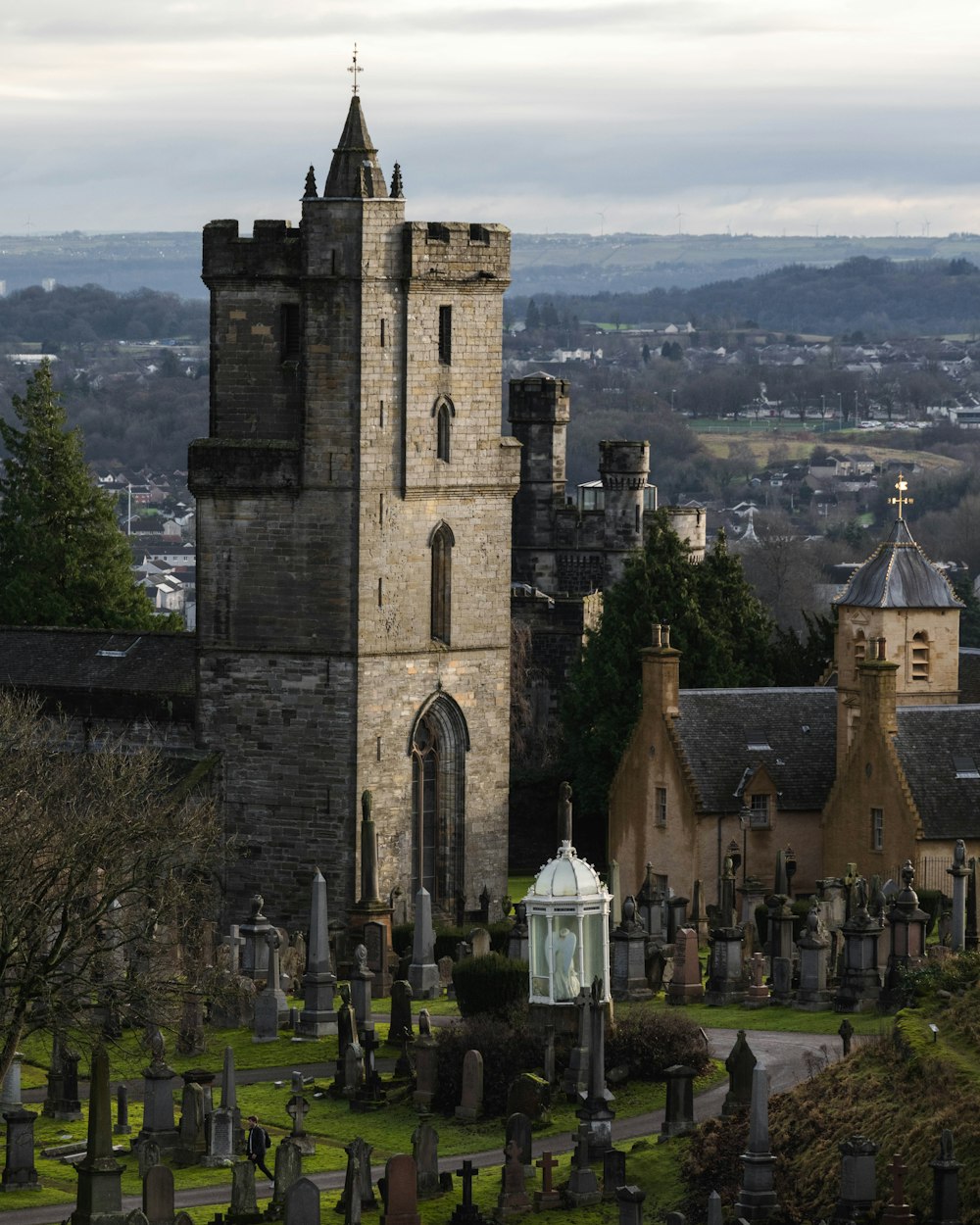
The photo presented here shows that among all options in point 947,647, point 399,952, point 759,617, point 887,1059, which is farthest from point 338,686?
point 887,1059

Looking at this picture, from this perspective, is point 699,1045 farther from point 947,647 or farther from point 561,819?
point 947,647

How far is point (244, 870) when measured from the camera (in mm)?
62875

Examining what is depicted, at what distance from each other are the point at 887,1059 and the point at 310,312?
2449cm

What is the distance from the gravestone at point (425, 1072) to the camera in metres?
45.6

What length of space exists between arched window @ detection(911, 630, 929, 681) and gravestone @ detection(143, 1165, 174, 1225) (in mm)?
30187

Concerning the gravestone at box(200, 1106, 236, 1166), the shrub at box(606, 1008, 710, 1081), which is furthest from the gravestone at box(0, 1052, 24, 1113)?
the shrub at box(606, 1008, 710, 1081)

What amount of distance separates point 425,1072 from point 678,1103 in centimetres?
437

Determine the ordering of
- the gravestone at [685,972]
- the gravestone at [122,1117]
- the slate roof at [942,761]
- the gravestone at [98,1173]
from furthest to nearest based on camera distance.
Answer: the slate roof at [942,761]
the gravestone at [685,972]
the gravestone at [122,1117]
the gravestone at [98,1173]

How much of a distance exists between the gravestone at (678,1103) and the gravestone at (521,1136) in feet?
5.79

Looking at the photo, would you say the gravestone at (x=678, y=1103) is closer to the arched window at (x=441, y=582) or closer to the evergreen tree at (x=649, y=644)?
the arched window at (x=441, y=582)

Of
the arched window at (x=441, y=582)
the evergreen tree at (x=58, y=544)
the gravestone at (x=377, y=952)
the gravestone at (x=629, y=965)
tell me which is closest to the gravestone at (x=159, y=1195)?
the gravestone at (x=629, y=965)

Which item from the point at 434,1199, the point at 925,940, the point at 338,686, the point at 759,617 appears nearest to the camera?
the point at 434,1199

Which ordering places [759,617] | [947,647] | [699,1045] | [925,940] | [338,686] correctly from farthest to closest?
[759,617]
[947,647]
[338,686]
[925,940]
[699,1045]

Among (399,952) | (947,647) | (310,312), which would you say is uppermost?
(310,312)
